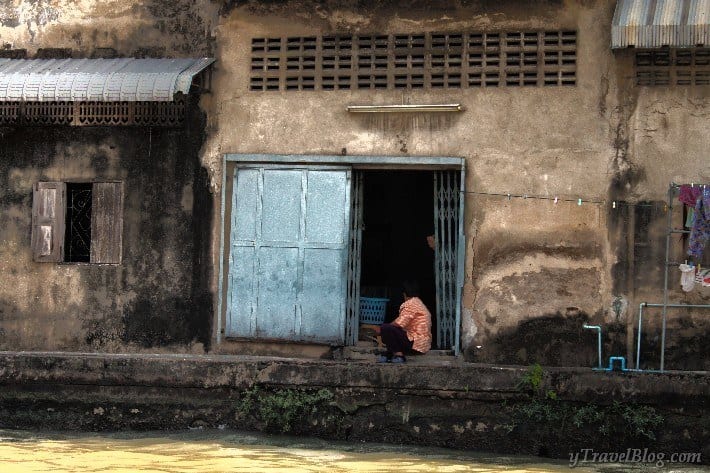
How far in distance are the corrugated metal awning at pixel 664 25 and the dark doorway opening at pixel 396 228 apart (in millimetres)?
4803

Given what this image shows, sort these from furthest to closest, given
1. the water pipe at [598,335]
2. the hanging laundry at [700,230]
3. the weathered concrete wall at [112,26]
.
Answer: the weathered concrete wall at [112,26] < the water pipe at [598,335] < the hanging laundry at [700,230]

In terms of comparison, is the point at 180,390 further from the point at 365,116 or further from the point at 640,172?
the point at 640,172

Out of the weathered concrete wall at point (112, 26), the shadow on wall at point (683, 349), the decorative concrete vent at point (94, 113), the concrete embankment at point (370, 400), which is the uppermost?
the weathered concrete wall at point (112, 26)

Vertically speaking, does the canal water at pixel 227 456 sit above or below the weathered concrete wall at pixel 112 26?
below

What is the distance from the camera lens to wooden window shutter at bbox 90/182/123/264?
13.1 metres

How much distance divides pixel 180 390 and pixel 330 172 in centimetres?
267

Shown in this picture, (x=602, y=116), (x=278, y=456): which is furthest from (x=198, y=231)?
(x=602, y=116)

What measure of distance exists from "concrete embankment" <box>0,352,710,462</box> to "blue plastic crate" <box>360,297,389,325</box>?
159 cm

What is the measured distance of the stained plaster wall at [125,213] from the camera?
1291cm

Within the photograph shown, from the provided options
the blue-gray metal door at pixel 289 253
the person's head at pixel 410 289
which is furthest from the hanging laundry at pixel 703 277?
the blue-gray metal door at pixel 289 253

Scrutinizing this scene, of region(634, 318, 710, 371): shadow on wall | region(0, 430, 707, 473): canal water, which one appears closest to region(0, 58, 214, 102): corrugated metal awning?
region(0, 430, 707, 473): canal water

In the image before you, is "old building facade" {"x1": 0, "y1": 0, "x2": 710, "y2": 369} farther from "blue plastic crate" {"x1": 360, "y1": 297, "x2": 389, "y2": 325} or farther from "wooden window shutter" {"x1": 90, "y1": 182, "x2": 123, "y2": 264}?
"blue plastic crate" {"x1": 360, "y1": 297, "x2": 389, "y2": 325}

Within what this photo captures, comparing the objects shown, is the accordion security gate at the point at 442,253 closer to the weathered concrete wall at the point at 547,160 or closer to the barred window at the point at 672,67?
the weathered concrete wall at the point at 547,160

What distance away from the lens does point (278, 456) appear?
418 inches
